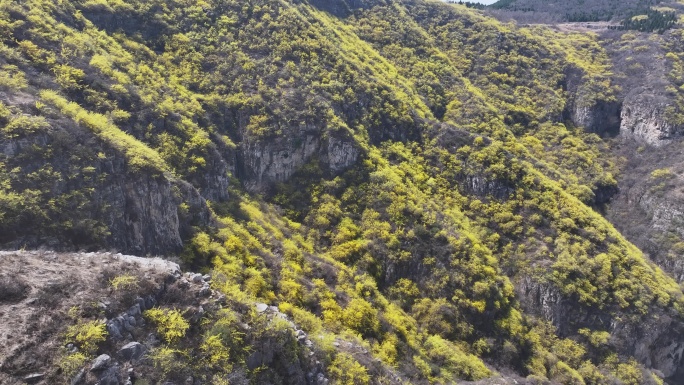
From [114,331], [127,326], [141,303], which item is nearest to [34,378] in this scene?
[114,331]

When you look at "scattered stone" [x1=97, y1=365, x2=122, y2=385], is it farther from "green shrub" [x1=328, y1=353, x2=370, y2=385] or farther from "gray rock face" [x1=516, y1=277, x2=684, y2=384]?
"gray rock face" [x1=516, y1=277, x2=684, y2=384]

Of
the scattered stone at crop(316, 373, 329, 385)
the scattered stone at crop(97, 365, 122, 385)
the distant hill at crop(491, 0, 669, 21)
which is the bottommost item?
the scattered stone at crop(316, 373, 329, 385)

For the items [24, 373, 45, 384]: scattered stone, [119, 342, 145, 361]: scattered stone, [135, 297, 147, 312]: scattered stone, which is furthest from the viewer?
[135, 297, 147, 312]: scattered stone

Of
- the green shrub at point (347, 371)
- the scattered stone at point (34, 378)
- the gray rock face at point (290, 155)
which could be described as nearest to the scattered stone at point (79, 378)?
the scattered stone at point (34, 378)

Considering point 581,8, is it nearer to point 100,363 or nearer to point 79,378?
point 100,363

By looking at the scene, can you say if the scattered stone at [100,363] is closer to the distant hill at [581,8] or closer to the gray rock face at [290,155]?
the gray rock face at [290,155]

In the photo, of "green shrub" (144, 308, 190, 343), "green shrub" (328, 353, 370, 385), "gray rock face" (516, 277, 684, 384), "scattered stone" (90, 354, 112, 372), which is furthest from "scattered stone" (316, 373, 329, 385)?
"gray rock face" (516, 277, 684, 384)
